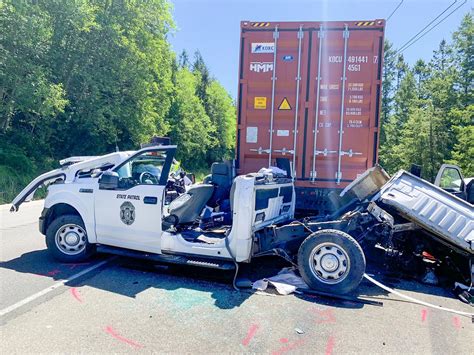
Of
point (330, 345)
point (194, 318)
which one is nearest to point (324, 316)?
point (330, 345)

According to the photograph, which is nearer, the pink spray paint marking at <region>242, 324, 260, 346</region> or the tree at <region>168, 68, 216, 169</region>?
the pink spray paint marking at <region>242, 324, 260, 346</region>

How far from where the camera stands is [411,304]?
432cm

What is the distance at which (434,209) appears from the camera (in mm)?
4613

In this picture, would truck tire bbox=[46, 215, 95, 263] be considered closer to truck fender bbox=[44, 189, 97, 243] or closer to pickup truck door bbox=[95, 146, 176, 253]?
truck fender bbox=[44, 189, 97, 243]

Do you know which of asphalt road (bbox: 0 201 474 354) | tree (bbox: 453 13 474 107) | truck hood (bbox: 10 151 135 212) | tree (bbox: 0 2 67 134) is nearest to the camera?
asphalt road (bbox: 0 201 474 354)

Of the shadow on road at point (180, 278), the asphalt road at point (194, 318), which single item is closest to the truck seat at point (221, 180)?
the shadow on road at point (180, 278)

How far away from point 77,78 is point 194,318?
19237 mm

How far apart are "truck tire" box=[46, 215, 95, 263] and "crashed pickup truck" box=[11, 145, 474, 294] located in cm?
1

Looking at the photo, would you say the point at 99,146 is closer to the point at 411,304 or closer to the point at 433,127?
the point at 411,304

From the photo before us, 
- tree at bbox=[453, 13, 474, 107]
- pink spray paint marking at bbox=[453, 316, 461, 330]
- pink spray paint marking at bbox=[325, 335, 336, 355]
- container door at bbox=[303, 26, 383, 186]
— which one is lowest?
pink spray paint marking at bbox=[453, 316, 461, 330]

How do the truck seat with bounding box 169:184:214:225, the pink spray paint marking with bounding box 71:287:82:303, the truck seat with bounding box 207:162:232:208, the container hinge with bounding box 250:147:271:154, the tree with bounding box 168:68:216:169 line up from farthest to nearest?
1. the tree with bounding box 168:68:216:169
2. the container hinge with bounding box 250:147:271:154
3. the truck seat with bounding box 207:162:232:208
4. the truck seat with bounding box 169:184:214:225
5. the pink spray paint marking with bounding box 71:287:82:303

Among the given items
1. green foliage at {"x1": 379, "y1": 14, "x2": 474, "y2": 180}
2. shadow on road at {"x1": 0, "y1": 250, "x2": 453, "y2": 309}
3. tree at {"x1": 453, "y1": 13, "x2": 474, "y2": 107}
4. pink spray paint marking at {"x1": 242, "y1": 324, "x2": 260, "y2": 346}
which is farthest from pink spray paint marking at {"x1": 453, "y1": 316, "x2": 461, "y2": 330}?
tree at {"x1": 453, "y1": 13, "x2": 474, "y2": 107}

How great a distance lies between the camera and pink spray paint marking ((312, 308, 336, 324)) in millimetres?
3787

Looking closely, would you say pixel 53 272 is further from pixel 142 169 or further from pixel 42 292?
pixel 142 169
